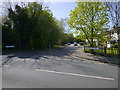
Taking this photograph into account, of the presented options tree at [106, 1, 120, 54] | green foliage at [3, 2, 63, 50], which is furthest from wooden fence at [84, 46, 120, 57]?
green foliage at [3, 2, 63, 50]

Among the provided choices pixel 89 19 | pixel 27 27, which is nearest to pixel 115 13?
pixel 89 19

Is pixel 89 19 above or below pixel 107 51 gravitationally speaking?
above

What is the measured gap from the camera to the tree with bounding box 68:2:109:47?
14.1 metres

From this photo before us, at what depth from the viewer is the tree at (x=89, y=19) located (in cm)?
1411

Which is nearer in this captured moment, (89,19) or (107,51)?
(107,51)

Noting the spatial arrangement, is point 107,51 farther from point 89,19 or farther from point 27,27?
point 27,27

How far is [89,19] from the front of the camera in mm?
15156

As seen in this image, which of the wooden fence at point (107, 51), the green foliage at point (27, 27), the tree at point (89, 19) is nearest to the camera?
the wooden fence at point (107, 51)

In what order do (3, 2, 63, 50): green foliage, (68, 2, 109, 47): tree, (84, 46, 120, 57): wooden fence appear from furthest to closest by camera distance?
(3, 2, 63, 50): green foliage
(68, 2, 109, 47): tree
(84, 46, 120, 57): wooden fence

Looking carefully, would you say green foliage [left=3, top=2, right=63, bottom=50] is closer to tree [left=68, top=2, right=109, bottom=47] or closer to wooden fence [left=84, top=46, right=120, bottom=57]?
tree [left=68, top=2, right=109, bottom=47]

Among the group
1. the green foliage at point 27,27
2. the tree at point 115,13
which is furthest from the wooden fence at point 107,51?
the green foliage at point 27,27

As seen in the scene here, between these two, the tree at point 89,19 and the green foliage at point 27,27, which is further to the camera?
the green foliage at point 27,27

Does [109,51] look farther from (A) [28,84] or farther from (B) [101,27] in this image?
(A) [28,84]

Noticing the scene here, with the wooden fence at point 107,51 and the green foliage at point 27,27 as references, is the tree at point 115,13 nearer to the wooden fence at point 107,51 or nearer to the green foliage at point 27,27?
the wooden fence at point 107,51
